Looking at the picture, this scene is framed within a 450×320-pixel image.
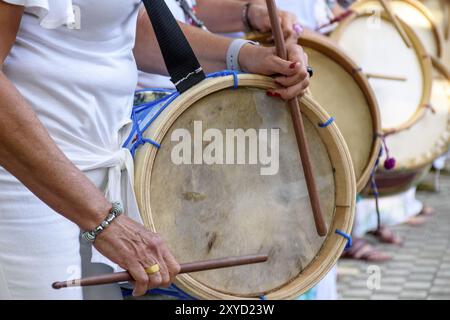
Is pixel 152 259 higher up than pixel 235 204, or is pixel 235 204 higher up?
pixel 152 259

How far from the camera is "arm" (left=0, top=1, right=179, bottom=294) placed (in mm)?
1603

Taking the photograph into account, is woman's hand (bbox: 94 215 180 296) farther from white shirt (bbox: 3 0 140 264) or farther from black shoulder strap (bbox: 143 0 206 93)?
black shoulder strap (bbox: 143 0 206 93)

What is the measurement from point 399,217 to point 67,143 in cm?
403

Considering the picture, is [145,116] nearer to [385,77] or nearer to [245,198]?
[245,198]

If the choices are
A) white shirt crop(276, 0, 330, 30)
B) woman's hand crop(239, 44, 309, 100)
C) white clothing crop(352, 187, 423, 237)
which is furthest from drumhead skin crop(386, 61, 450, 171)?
woman's hand crop(239, 44, 309, 100)

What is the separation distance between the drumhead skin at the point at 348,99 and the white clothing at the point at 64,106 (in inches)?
46.7

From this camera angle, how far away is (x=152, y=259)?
168 centimetres

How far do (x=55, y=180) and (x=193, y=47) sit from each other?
74 cm

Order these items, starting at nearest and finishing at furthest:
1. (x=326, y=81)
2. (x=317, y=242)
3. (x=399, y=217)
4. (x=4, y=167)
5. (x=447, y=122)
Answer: (x=4, y=167)
(x=317, y=242)
(x=326, y=81)
(x=447, y=122)
(x=399, y=217)

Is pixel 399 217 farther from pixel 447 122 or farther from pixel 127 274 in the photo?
pixel 127 274

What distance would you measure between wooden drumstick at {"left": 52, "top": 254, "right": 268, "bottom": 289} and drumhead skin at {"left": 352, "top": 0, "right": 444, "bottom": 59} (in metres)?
3.47

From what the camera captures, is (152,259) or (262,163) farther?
(262,163)

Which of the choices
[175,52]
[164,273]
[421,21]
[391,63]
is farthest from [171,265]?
[421,21]

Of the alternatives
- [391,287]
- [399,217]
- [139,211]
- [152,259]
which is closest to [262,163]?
[139,211]
